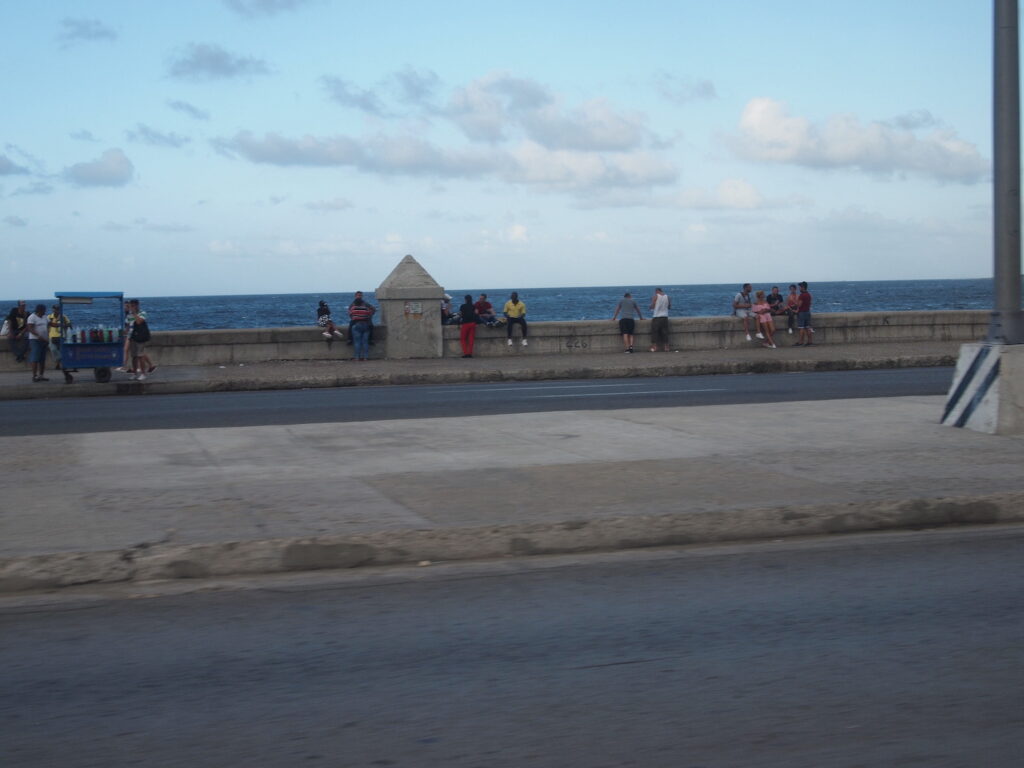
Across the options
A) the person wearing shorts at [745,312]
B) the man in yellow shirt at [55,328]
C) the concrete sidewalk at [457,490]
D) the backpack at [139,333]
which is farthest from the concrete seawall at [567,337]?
the concrete sidewalk at [457,490]

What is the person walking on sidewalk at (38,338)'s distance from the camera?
2144 centimetres

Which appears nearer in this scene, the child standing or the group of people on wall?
the group of people on wall

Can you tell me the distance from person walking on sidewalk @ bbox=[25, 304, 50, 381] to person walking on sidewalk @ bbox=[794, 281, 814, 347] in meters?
17.2

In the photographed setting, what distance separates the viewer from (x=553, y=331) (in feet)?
90.1

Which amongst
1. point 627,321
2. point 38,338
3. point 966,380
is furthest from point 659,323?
point 966,380

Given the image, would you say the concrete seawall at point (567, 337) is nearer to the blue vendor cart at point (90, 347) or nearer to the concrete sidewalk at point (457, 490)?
the blue vendor cart at point (90, 347)

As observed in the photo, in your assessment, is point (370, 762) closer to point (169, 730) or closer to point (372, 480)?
point (169, 730)

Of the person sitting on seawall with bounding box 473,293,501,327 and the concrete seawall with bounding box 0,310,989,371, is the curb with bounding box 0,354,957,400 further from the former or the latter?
the person sitting on seawall with bounding box 473,293,501,327

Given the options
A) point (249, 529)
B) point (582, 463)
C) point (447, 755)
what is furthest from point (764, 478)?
point (447, 755)

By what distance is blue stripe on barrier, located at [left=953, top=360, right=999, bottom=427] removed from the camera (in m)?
11.0

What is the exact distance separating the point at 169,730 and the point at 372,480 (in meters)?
4.64

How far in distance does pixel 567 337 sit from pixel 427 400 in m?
10.9

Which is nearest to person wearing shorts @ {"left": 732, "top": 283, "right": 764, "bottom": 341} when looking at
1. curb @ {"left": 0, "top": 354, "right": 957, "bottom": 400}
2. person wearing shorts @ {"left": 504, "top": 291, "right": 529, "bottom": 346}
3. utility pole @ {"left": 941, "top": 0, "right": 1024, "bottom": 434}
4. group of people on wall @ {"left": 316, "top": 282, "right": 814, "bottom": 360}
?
group of people on wall @ {"left": 316, "top": 282, "right": 814, "bottom": 360}

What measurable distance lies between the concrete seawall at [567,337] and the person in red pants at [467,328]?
15.0 inches
